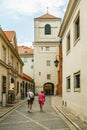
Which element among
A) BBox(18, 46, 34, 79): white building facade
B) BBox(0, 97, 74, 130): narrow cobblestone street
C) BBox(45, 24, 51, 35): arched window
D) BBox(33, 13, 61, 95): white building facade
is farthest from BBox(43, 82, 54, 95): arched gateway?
BBox(0, 97, 74, 130): narrow cobblestone street

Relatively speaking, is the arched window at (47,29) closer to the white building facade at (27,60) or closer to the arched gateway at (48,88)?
the white building facade at (27,60)

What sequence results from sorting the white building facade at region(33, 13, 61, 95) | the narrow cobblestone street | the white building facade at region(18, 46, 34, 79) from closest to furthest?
1. the narrow cobblestone street
2. the white building facade at region(33, 13, 61, 95)
3. the white building facade at region(18, 46, 34, 79)

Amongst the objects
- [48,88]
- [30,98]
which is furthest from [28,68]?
[30,98]

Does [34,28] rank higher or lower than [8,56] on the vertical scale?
higher

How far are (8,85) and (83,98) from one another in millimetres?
17962

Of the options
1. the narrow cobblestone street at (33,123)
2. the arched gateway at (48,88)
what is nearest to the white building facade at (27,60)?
the arched gateway at (48,88)

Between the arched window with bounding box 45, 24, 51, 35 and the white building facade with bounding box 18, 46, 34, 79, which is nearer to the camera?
the arched window with bounding box 45, 24, 51, 35

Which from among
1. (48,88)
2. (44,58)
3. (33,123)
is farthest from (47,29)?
(33,123)

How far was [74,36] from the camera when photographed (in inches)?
733

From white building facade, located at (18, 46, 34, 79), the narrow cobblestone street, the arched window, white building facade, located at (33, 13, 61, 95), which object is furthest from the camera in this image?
white building facade, located at (18, 46, 34, 79)

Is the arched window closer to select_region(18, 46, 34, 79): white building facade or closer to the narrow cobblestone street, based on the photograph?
select_region(18, 46, 34, 79): white building facade

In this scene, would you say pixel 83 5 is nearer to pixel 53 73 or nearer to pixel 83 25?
pixel 83 25

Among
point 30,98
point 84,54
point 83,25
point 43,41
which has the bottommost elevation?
point 30,98

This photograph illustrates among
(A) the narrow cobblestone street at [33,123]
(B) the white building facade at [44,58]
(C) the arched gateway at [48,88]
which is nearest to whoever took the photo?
(A) the narrow cobblestone street at [33,123]
